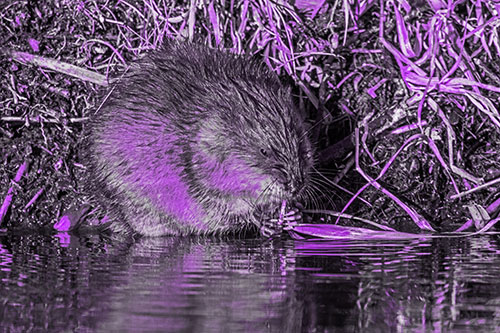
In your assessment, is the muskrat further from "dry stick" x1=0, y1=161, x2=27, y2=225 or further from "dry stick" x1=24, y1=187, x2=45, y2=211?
"dry stick" x1=0, y1=161, x2=27, y2=225

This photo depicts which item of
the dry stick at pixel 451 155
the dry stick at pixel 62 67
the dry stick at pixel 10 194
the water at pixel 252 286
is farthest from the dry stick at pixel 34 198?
the dry stick at pixel 451 155

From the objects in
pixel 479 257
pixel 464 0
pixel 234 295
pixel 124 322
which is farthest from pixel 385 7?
pixel 124 322

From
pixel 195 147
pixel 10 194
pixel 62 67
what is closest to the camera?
pixel 195 147

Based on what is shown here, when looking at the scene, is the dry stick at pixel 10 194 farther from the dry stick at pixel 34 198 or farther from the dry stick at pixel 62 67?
the dry stick at pixel 62 67

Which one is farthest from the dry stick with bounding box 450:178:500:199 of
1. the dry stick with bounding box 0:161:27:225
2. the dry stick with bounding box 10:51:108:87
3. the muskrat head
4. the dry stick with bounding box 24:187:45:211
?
the dry stick with bounding box 0:161:27:225

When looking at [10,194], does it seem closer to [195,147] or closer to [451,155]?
[195,147]

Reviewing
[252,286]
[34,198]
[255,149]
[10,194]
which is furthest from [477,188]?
[10,194]

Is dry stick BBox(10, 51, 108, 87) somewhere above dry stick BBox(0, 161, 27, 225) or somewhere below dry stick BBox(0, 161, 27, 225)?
above
